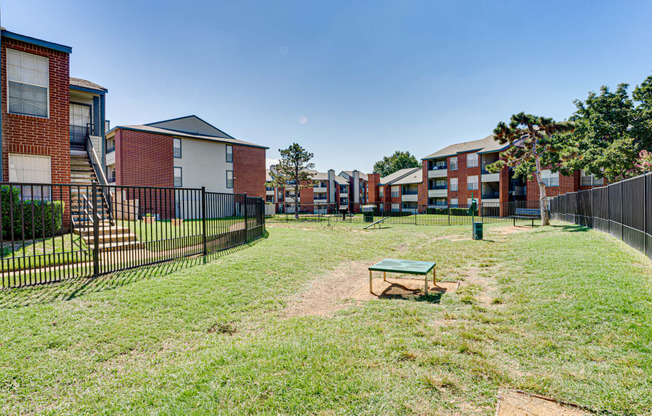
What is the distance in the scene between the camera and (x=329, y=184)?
215ft

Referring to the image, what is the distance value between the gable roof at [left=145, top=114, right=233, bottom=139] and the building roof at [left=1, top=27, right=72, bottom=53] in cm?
2444

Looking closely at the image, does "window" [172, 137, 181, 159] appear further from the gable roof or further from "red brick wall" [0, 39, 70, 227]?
"red brick wall" [0, 39, 70, 227]

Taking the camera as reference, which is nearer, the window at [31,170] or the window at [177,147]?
the window at [31,170]

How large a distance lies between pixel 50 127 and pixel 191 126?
1075 inches

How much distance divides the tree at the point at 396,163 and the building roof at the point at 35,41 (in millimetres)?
80038

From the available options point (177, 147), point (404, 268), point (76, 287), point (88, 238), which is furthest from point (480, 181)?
point (76, 287)

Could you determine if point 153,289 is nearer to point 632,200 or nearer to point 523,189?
point 632,200

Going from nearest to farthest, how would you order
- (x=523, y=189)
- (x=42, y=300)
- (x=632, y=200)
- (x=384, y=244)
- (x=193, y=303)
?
1. (x=42, y=300)
2. (x=193, y=303)
3. (x=632, y=200)
4. (x=384, y=244)
5. (x=523, y=189)

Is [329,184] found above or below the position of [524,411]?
above

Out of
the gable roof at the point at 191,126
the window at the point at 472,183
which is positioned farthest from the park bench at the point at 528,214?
the gable roof at the point at 191,126

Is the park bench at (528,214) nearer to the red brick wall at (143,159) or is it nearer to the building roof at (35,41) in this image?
the building roof at (35,41)

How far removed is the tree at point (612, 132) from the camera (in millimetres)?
20198

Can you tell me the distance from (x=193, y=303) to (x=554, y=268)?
820cm

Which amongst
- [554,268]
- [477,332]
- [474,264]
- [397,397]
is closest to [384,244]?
[474,264]
